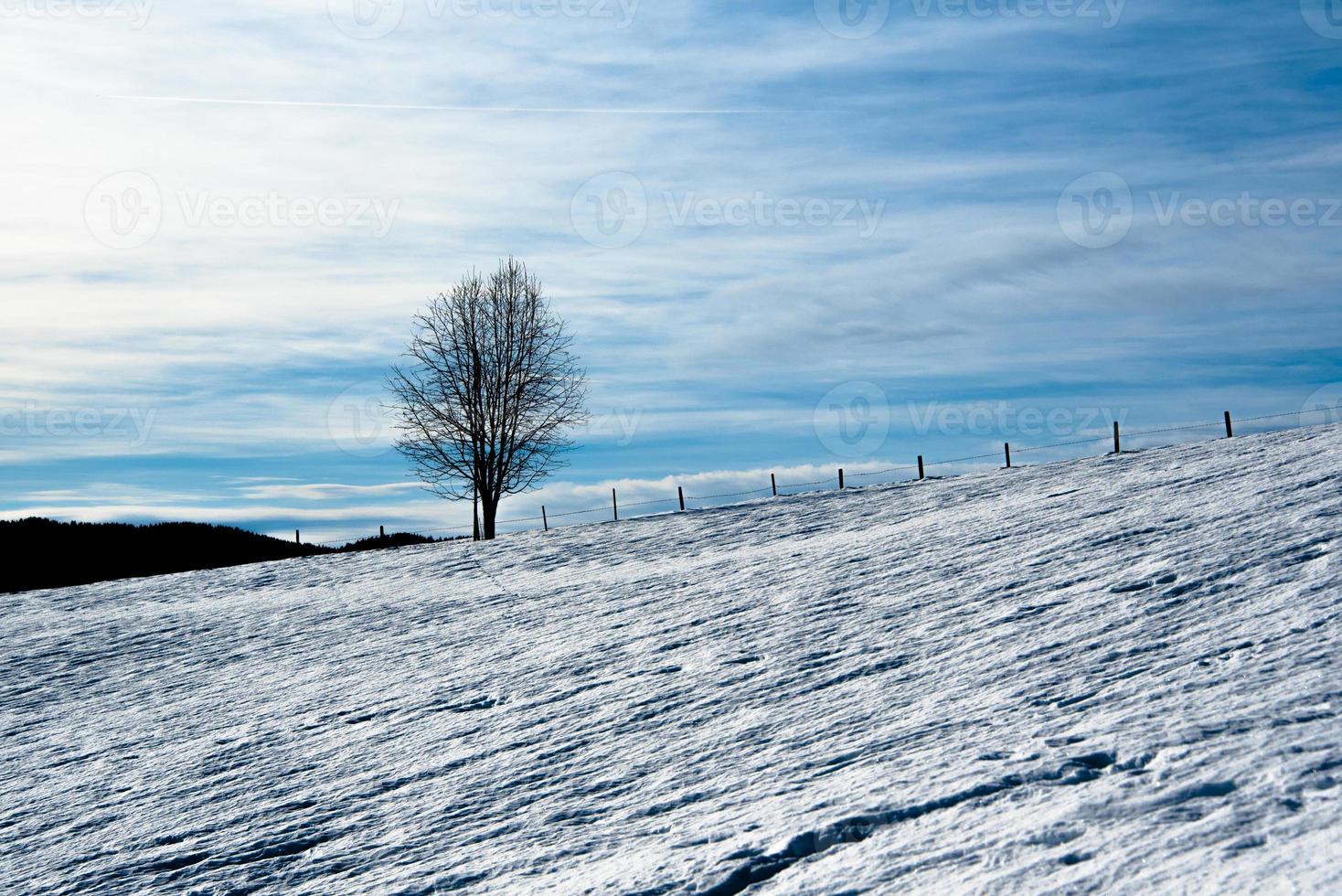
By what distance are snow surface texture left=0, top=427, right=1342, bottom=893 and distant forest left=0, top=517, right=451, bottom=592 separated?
93.8 feet

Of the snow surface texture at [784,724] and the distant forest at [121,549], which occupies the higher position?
the distant forest at [121,549]

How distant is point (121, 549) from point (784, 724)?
4689 centimetres

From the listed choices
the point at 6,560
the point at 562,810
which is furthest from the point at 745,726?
the point at 6,560

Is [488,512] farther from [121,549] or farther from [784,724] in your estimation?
[784,724]

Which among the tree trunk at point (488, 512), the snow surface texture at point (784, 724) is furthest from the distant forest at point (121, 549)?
the snow surface texture at point (784, 724)

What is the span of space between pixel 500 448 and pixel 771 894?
35159mm

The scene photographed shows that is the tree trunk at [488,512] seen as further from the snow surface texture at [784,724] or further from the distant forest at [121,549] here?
the snow surface texture at [784,724]

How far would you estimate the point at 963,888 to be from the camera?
5227 mm

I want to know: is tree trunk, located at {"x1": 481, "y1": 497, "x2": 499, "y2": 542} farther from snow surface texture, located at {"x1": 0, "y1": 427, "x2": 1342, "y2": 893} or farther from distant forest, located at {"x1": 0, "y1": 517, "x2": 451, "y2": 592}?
snow surface texture, located at {"x1": 0, "y1": 427, "x2": 1342, "y2": 893}

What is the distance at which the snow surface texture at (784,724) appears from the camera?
231 inches

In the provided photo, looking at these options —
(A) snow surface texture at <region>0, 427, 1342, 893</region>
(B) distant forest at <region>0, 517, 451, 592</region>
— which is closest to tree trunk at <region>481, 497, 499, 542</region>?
(B) distant forest at <region>0, 517, 451, 592</region>

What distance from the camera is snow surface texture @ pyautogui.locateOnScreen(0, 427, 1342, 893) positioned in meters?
5.86

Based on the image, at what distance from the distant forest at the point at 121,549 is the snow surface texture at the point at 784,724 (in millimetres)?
28583

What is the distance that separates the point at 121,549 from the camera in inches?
1860
